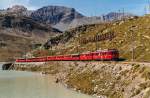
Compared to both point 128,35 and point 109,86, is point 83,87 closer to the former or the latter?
point 109,86

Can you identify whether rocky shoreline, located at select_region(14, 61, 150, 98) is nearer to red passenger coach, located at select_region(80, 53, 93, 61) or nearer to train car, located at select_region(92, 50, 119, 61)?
train car, located at select_region(92, 50, 119, 61)

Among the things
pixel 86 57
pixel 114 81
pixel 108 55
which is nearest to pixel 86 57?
pixel 86 57

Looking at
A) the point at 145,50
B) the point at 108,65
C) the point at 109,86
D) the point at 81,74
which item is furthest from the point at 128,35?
the point at 109,86

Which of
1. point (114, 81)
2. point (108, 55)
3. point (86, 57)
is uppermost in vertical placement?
point (108, 55)

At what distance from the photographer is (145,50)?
10200cm

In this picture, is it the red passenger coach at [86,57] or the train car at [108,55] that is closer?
the train car at [108,55]

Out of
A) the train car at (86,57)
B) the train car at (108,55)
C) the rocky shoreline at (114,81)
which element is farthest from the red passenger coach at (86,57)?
Answer: the rocky shoreline at (114,81)

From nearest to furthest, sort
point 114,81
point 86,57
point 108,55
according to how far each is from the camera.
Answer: point 114,81 → point 108,55 → point 86,57

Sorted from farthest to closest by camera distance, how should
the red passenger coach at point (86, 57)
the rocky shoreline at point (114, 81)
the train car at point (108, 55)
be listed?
the red passenger coach at point (86, 57), the train car at point (108, 55), the rocky shoreline at point (114, 81)

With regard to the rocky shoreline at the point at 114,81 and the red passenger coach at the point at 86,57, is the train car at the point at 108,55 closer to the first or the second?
the rocky shoreline at the point at 114,81

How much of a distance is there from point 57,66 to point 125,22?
174ft

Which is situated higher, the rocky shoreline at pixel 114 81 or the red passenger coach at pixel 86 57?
the red passenger coach at pixel 86 57

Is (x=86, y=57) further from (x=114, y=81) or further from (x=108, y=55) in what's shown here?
(x=114, y=81)

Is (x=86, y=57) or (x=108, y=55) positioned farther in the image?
(x=86, y=57)
